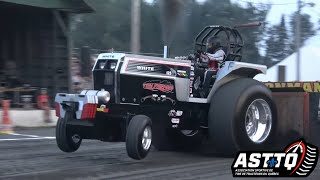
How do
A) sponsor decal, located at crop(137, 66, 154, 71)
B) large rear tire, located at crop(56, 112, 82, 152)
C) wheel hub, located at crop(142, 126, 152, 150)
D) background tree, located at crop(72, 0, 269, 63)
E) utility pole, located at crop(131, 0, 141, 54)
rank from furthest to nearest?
background tree, located at crop(72, 0, 269, 63) → utility pole, located at crop(131, 0, 141, 54) → large rear tire, located at crop(56, 112, 82, 152) → sponsor decal, located at crop(137, 66, 154, 71) → wheel hub, located at crop(142, 126, 152, 150)

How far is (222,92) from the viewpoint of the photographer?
961cm

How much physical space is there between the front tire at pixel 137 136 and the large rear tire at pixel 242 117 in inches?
56.3

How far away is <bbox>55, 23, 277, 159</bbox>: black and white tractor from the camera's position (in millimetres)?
8727

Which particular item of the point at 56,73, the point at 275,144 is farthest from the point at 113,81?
the point at 56,73

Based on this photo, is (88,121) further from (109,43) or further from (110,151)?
(109,43)

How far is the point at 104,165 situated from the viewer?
879 cm

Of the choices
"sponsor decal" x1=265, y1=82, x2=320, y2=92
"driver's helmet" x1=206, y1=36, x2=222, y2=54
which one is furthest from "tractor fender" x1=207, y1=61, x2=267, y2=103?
"sponsor decal" x1=265, y1=82, x2=320, y2=92

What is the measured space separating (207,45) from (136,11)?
9.55 m

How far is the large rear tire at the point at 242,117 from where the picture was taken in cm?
930

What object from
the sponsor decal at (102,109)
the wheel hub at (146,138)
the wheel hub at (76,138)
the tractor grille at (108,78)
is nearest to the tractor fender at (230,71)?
the wheel hub at (146,138)

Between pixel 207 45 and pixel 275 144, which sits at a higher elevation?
pixel 207 45

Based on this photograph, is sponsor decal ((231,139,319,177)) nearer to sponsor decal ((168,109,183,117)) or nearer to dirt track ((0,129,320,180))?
dirt track ((0,129,320,180))

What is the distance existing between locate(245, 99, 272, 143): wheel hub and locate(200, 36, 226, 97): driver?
2.98ft

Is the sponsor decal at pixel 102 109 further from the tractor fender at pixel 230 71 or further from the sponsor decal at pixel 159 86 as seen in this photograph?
the tractor fender at pixel 230 71
